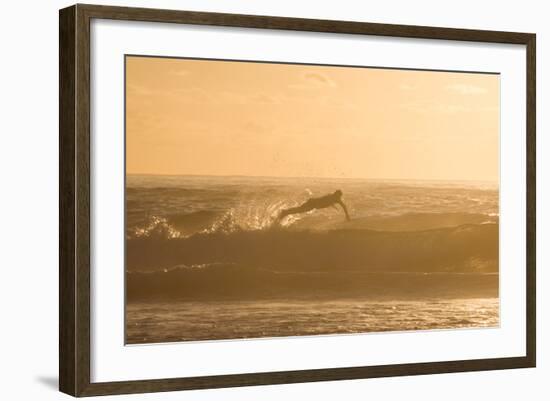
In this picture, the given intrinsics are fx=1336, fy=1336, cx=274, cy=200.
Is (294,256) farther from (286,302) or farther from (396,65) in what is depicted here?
(396,65)

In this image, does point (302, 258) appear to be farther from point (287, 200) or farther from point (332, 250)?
point (287, 200)

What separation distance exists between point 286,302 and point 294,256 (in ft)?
0.67

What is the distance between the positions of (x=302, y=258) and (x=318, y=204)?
248 mm

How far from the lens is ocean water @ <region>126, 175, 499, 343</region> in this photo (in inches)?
219

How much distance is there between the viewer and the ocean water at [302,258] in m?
5.57

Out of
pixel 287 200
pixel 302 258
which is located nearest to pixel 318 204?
→ pixel 287 200

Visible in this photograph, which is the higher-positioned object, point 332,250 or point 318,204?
point 318,204

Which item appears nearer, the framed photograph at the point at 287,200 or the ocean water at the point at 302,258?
the framed photograph at the point at 287,200

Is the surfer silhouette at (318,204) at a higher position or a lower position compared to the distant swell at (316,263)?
higher

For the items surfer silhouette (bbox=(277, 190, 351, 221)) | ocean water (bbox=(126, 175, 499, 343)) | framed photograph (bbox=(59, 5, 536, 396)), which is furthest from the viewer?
surfer silhouette (bbox=(277, 190, 351, 221))

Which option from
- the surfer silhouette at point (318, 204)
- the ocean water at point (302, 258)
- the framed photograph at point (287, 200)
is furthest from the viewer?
the surfer silhouette at point (318, 204)

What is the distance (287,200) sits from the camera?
5801mm

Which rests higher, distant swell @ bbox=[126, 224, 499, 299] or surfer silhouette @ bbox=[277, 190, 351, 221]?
surfer silhouette @ bbox=[277, 190, 351, 221]

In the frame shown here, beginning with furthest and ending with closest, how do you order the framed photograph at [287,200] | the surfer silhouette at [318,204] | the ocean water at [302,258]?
1. the surfer silhouette at [318,204]
2. the ocean water at [302,258]
3. the framed photograph at [287,200]
